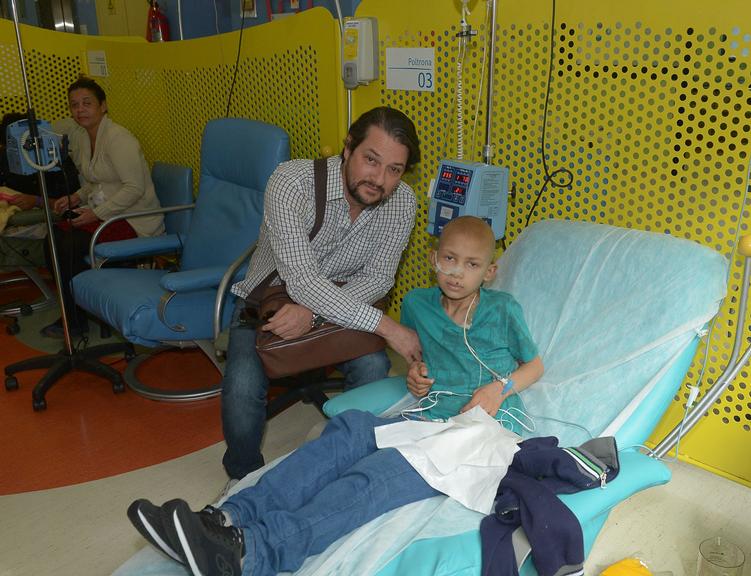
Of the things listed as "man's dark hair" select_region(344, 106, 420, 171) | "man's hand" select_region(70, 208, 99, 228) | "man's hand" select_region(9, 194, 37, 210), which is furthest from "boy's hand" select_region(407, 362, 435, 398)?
"man's hand" select_region(9, 194, 37, 210)

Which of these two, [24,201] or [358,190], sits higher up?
[358,190]

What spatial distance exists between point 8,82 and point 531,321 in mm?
3433

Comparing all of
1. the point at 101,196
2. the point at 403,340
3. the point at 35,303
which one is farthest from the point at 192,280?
the point at 35,303

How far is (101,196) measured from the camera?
357 cm

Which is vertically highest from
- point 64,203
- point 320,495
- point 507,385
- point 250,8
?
point 250,8

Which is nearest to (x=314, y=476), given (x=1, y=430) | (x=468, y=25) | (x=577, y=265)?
(x=577, y=265)

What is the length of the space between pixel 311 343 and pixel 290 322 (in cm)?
9

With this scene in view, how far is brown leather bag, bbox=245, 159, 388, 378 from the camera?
2.09 meters

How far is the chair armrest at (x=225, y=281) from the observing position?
249cm

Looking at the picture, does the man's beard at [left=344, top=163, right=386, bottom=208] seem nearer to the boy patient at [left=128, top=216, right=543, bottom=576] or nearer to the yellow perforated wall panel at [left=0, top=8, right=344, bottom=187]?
the boy patient at [left=128, top=216, right=543, bottom=576]

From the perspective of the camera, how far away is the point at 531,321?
196 cm

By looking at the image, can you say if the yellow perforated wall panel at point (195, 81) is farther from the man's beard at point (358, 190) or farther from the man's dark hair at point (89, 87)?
the man's beard at point (358, 190)

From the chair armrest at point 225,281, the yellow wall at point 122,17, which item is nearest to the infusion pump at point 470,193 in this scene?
the chair armrest at point 225,281

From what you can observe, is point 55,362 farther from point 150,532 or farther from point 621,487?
point 621,487
